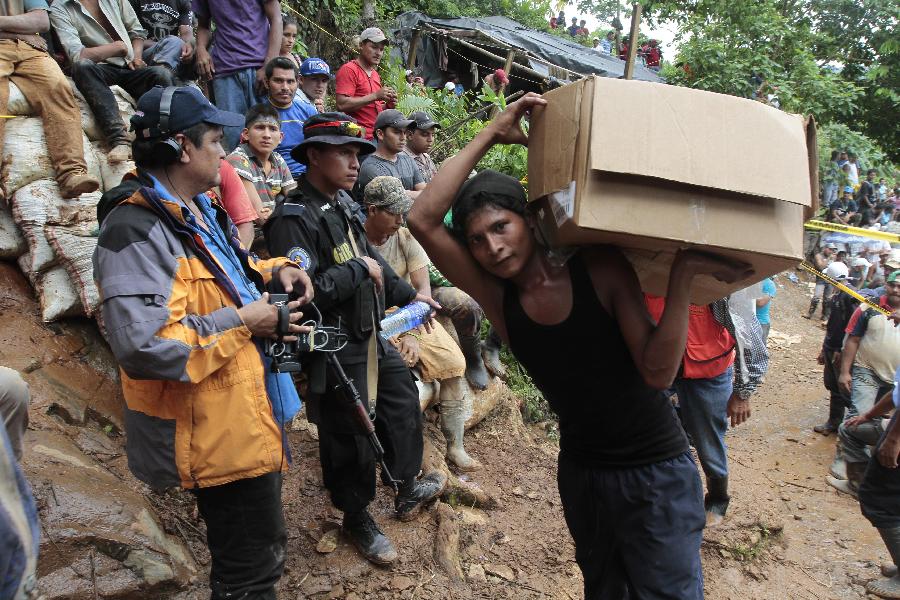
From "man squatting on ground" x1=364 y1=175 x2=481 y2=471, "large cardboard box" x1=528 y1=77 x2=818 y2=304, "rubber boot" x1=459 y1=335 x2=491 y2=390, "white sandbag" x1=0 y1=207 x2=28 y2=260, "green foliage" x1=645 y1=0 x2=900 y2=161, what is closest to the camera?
"large cardboard box" x1=528 y1=77 x2=818 y2=304

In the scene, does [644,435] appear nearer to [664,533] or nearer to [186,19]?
[664,533]

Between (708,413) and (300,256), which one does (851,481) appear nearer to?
(708,413)

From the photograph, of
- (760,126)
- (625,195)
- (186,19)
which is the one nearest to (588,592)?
(625,195)

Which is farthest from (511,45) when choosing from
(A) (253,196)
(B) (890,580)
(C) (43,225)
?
(B) (890,580)

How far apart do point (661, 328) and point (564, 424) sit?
568mm

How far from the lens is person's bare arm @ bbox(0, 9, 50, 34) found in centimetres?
436

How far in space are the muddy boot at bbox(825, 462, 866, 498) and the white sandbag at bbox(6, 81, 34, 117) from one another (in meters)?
7.35

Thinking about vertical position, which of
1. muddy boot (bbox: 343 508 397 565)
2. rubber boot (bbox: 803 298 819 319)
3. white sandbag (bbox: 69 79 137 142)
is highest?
white sandbag (bbox: 69 79 137 142)

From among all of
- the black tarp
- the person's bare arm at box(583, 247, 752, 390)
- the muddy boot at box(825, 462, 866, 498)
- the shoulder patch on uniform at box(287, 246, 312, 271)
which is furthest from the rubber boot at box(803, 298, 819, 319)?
the person's bare arm at box(583, 247, 752, 390)

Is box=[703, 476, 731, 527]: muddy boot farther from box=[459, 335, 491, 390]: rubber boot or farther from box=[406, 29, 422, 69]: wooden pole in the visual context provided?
box=[406, 29, 422, 69]: wooden pole

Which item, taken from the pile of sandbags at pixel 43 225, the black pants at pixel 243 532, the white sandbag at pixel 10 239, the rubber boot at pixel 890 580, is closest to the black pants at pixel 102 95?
the pile of sandbags at pixel 43 225

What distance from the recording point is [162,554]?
9.31 ft

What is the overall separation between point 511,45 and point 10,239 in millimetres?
11658

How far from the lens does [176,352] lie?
77.0 inches
